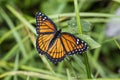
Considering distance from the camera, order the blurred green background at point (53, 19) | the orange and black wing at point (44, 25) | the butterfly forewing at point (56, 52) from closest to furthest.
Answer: the butterfly forewing at point (56, 52) → the orange and black wing at point (44, 25) → the blurred green background at point (53, 19)

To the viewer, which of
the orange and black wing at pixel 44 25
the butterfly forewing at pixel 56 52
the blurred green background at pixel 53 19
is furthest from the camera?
the blurred green background at pixel 53 19

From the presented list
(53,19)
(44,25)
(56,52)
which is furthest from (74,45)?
(53,19)

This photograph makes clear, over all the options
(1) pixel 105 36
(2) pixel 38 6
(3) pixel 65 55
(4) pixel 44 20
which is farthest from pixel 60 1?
(3) pixel 65 55

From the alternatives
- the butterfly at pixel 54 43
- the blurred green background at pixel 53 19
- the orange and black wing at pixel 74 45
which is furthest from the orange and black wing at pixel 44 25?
the blurred green background at pixel 53 19

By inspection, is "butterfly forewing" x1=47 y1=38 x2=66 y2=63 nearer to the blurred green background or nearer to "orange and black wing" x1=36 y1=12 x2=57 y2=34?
"orange and black wing" x1=36 y1=12 x2=57 y2=34

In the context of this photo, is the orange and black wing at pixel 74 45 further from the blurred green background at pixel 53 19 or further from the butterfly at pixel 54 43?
the blurred green background at pixel 53 19

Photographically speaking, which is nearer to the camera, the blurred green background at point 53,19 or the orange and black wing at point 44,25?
the orange and black wing at point 44,25

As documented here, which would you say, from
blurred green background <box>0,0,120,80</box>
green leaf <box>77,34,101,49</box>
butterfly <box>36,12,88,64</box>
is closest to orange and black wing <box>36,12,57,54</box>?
butterfly <box>36,12,88,64</box>

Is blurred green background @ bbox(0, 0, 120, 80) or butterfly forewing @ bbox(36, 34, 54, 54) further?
blurred green background @ bbox(0, 0, 120, 80)

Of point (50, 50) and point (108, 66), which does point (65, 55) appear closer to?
point (50, 50)

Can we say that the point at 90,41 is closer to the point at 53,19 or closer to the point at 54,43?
the point at 54,43
